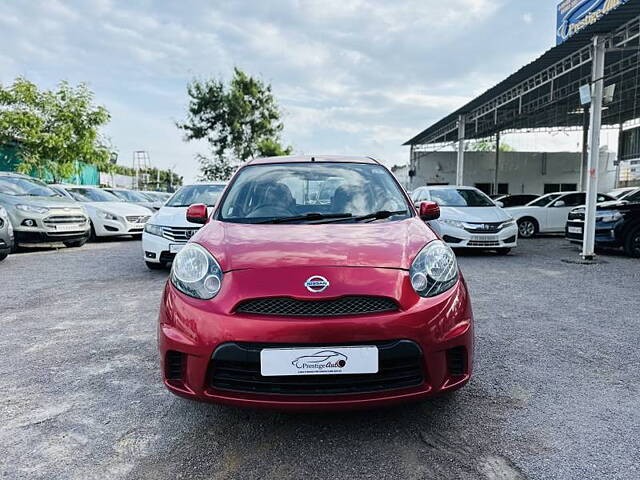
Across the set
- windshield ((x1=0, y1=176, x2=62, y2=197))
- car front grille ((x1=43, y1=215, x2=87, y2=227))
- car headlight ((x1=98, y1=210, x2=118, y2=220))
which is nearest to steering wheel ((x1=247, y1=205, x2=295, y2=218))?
car front grille ((x1=43, y1=215, x2=87, y2=227))

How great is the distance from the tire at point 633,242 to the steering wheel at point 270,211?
827 centimetres

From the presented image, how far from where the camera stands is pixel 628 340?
3816 millimetres

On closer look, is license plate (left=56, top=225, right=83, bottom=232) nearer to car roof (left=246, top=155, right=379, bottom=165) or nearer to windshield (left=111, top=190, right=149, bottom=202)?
windshield (left=111, top=190, right=149, bottom=202)

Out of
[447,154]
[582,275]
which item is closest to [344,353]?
[582,275]

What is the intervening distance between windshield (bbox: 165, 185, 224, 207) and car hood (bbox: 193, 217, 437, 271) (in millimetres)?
4927

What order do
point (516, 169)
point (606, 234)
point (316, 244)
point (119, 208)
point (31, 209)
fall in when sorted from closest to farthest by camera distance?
point (316, 244), point (31, 209), point (606, 234), point (119, 208), point (516, 169)

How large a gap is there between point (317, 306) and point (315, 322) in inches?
3.5

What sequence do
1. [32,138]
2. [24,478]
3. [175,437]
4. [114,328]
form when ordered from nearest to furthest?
[24,478] < [175,437] < [114,328] < [32,138]

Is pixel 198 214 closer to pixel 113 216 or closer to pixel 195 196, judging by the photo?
pixel 195 196

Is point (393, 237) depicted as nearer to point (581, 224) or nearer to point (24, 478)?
point (24, 478)

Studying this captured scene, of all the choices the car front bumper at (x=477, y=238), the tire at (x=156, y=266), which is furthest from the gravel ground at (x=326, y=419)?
the car front bumper at (x=477, y=238)

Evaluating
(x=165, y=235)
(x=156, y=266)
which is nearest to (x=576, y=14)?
(x=165, y=235)

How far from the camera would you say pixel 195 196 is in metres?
7.88

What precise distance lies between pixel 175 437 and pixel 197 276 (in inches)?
30.4
